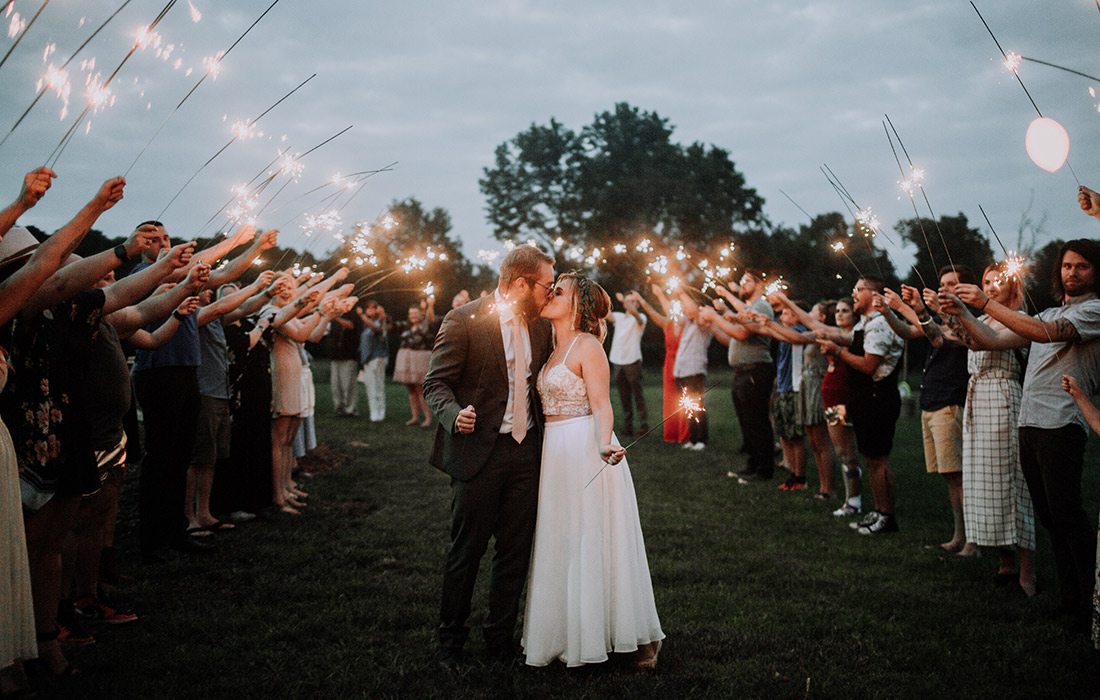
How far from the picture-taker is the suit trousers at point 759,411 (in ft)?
33.5

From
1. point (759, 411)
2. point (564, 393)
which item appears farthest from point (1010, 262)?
point (759, 411)

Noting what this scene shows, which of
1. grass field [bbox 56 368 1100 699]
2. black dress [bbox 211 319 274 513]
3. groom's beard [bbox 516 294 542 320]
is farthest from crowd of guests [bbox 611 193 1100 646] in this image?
black dress [bbox 211 319 274 513]

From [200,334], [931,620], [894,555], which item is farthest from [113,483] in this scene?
[894,555]

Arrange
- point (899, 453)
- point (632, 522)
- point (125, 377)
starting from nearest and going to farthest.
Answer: point (632, 522)
point (125, 377)
point (899, 453)

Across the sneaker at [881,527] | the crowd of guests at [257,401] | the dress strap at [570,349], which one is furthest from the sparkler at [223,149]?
the sneaker at [881,527]

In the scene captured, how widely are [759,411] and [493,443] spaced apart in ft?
22.1

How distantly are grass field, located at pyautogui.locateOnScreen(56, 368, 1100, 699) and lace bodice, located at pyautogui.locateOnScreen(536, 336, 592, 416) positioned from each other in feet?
4.76

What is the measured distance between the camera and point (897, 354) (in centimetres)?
736

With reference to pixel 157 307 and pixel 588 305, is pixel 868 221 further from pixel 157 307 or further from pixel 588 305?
pixel 157 307

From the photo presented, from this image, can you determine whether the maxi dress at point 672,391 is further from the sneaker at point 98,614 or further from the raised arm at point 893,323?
the sneaker at point 98,614

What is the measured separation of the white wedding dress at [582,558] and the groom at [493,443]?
170 mm

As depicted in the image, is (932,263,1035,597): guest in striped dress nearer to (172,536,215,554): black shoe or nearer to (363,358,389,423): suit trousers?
(172,536,215,554): black shoe

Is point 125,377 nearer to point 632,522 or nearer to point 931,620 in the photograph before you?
point 632,522

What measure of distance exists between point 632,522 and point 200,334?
4627 millimetres
